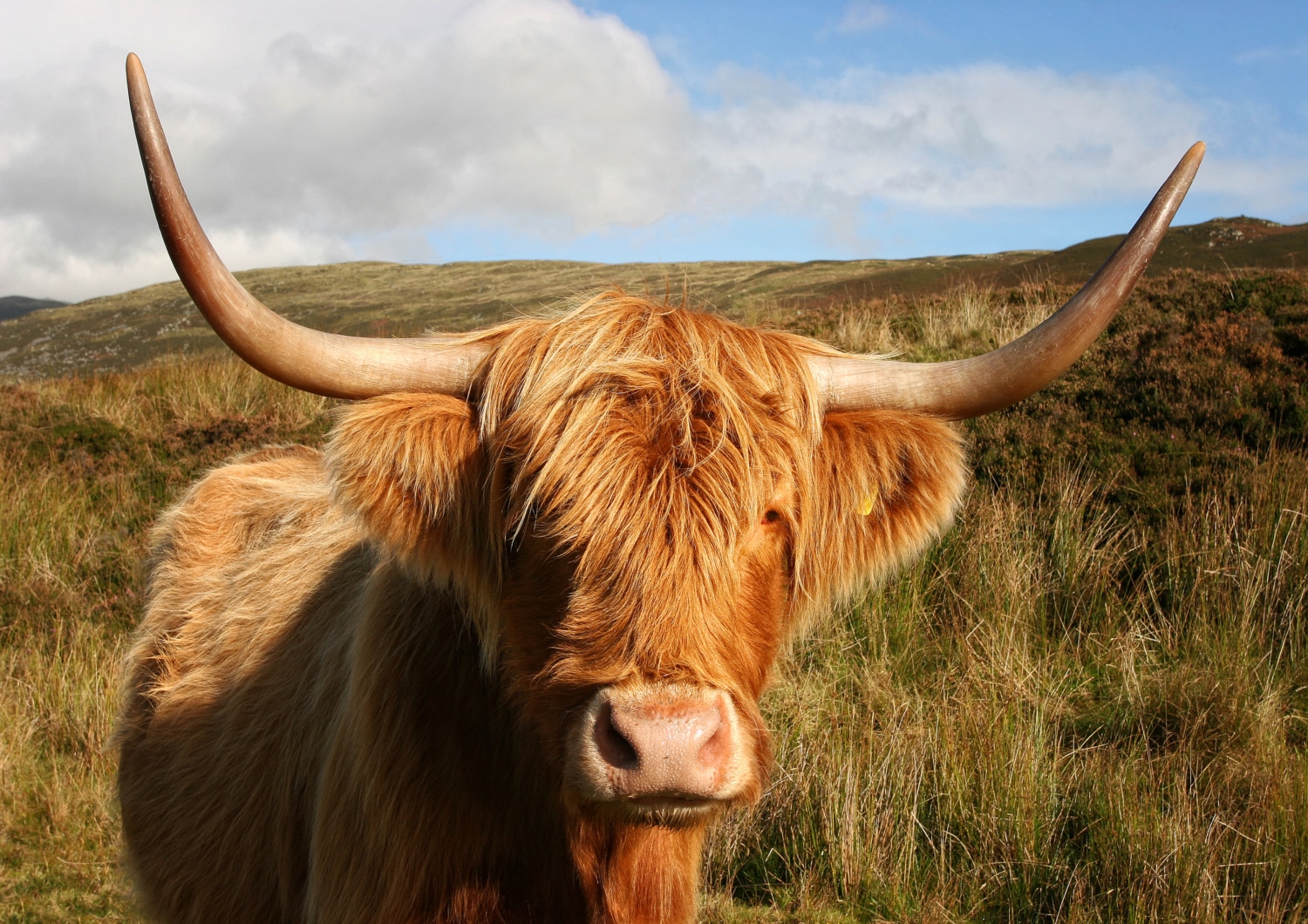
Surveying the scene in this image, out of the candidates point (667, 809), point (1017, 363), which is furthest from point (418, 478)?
point (1017, 363)

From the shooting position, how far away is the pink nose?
168cm

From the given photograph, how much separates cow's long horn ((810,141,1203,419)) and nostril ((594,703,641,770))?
1.10m

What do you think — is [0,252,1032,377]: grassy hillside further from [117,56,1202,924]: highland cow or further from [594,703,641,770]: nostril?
[594,703,641,770]: nostril

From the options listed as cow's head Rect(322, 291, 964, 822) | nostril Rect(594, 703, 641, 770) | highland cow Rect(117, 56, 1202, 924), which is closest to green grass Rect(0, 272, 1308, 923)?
highland cow Rect(117, 56, 1202, 924)

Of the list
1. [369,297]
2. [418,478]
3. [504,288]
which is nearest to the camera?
[418,478]

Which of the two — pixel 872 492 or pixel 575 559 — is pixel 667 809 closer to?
pixel 575 559

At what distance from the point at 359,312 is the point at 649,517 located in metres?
38.8

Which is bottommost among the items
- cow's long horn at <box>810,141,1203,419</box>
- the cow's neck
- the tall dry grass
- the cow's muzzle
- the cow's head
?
the tall dry grass

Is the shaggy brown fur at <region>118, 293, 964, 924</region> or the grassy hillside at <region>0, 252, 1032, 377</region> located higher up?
the grassy hillside at <region>0, 252, 1032, 377</region>

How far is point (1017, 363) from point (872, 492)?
0.48 metres

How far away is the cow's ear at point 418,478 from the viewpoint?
6.93ft

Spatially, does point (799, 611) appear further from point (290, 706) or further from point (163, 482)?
point (163, 482)

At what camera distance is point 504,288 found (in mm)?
48875

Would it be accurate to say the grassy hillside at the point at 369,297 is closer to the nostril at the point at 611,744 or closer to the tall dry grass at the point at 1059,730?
the tall dry grass at the point at 1059,730
